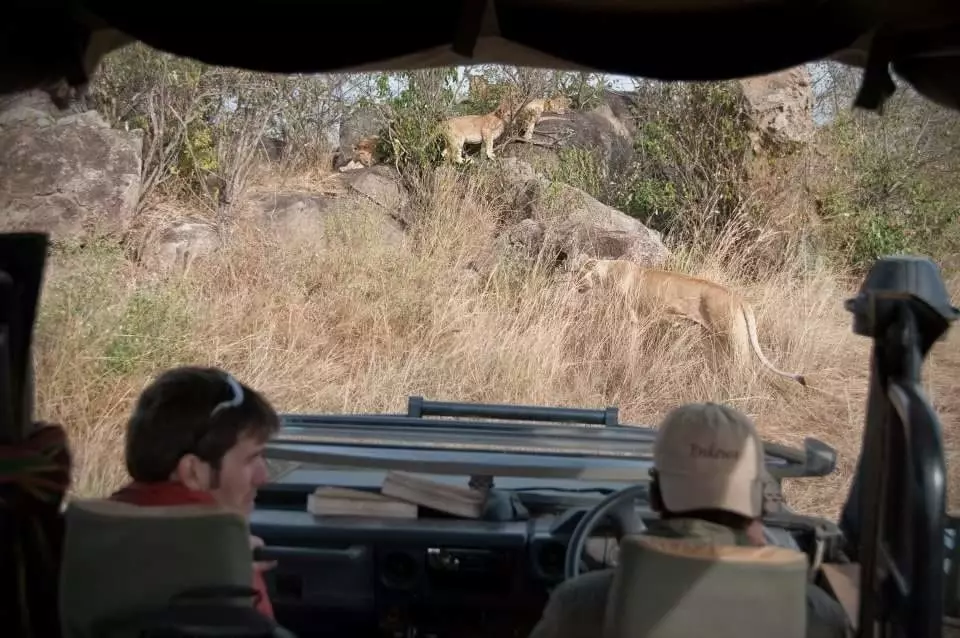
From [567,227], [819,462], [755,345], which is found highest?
[567,227]

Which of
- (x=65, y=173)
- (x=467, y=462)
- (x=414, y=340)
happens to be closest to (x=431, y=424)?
(x=467, y=462)

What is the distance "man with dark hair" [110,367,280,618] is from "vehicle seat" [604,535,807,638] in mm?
730

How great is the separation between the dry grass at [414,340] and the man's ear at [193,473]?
453 centimetres

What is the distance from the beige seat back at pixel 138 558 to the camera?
1.77 m

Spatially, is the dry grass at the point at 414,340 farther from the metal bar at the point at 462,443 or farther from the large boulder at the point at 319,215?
the metal bar at the point at 462,443

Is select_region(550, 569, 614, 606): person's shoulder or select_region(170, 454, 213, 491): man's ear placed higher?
select_region(170, 454, 213, 491): man's ear

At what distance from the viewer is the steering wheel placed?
2.32 m

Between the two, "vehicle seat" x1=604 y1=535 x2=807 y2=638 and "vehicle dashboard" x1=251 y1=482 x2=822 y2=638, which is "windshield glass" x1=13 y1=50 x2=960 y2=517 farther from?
"vehicle seat" x1=604 y1=535 x2=807 y2=638

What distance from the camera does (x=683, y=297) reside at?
29.6 ft

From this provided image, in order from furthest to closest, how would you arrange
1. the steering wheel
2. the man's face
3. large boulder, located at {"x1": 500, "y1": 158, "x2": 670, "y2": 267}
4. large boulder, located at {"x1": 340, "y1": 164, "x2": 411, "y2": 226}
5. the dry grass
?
large boulder, located at {"x1": 340, "y1": 164, "x2": 411, "y2": 226} < large boulder, located at {"x1": 500, "y1": 158, "x2": 670, "y2": 267} < the dry grass < the steering wheel < the man's face

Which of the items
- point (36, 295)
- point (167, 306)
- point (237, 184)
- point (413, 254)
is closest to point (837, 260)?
point (413, 254)

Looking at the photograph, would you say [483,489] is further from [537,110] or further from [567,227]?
[537,110]

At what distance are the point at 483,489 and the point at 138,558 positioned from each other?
3.67 ft

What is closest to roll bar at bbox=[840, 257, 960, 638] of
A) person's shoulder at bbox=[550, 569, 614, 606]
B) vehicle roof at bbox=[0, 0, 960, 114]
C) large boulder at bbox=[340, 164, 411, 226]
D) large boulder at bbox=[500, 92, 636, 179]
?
vehicle roof at bbox=[0, 0, 960, 114]
